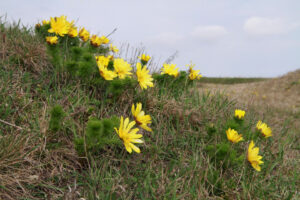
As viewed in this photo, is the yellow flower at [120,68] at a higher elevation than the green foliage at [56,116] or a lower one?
higher

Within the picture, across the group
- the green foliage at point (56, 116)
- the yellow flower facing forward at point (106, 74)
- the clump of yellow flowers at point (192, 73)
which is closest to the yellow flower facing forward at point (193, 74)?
the clump of yellow flowers at point (192, 73)

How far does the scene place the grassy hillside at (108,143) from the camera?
6.26 ft

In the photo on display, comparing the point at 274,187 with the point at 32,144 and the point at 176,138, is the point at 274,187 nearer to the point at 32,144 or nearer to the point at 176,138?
the point at 176,138

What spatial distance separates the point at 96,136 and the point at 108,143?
0.73 feet

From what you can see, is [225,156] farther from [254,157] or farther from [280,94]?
[280,94]

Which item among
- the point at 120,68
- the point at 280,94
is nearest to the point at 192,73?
the point at 120,68

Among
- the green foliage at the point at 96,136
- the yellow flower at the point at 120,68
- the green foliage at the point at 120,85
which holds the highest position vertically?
the yellow flower at the point at 120,68

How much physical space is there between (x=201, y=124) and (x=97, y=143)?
135cm

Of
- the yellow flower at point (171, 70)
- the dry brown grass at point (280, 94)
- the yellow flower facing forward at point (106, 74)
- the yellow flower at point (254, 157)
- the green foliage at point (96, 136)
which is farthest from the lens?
the dry brown grass at point (280, 94)

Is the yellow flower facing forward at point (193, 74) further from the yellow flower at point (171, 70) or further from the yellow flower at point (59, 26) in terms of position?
the yellow flower at point (59, 26)

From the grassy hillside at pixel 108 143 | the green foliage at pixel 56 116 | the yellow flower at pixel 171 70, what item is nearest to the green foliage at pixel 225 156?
the grassy hillside at pixel 108 143

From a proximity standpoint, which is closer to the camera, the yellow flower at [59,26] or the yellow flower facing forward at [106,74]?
the yellow flower facing forward at [106,74]

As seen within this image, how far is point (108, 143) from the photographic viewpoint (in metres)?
2.06

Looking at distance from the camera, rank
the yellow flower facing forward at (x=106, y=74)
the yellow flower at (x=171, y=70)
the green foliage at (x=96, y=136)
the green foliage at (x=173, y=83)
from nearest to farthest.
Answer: the green foliage at (x=96, y=136), the yellow flower facing forward at (x=106, y=74), the yellow flower at (x=171, y=70), the green foliage at (x=173, y=83)
